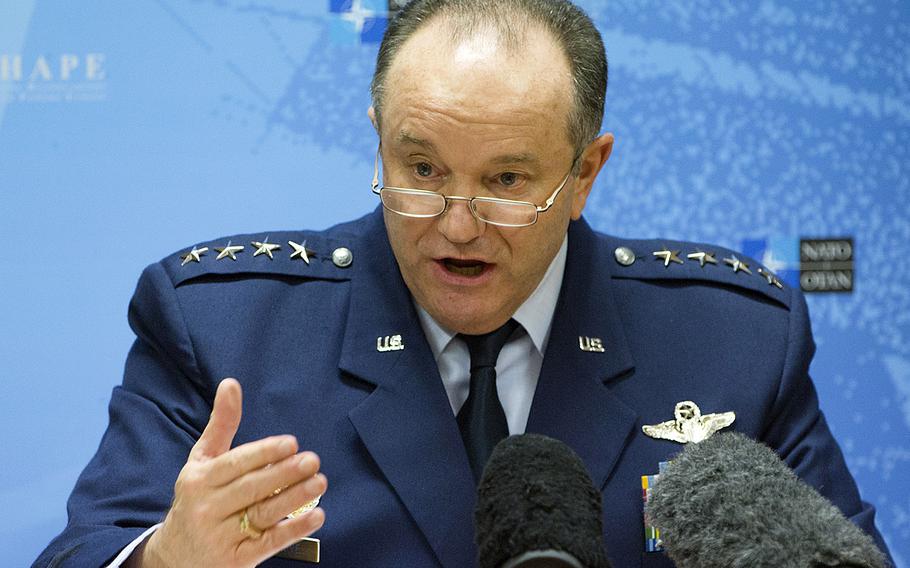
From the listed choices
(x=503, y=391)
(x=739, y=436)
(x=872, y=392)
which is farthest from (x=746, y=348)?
(x=739, y=436)

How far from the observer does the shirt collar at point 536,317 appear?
190 centimetres

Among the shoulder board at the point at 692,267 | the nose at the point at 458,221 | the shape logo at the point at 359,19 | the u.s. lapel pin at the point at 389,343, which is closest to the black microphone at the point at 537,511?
the nose at the point at 458,221

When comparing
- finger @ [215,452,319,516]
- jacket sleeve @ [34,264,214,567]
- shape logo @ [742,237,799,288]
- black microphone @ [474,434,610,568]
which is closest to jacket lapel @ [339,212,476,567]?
jacket sleeve @ [34,264,214,567]

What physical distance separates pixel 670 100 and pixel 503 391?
883mm

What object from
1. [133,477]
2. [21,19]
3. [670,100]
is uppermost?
[21,19]

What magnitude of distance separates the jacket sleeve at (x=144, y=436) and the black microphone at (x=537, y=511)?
30.4 inches

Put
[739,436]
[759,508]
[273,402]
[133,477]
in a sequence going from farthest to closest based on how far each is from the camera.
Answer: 1. [273,402]
2. [133,477]
3. [739,436]
4. [759,508]

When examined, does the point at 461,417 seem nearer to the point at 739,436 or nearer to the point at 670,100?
the point at 739,436

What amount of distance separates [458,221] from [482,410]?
318mm

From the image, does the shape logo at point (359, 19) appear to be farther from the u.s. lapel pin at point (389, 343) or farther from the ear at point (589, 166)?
the u.s. lapel pin at point (389, 343)

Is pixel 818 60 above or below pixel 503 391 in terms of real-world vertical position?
above

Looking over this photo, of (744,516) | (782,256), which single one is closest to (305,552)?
(744,516)

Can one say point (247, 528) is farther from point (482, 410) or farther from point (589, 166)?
point (589, 166)

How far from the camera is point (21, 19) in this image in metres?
2.28
